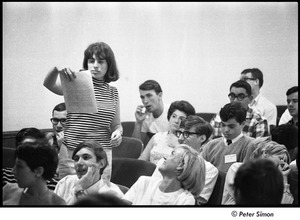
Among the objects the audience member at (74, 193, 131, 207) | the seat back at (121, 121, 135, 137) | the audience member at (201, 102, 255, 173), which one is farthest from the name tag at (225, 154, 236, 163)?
the audience member at (74, 193, 131, 207)

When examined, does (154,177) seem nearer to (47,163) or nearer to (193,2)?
(47,163)

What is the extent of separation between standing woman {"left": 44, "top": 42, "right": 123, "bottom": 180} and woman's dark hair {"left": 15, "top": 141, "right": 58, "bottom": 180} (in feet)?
0.93

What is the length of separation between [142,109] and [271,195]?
198 centimetres

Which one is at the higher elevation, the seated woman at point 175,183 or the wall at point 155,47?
the wall at point 155,47

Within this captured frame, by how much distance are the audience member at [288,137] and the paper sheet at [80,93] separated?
1.12 m

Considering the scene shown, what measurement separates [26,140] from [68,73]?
41cm

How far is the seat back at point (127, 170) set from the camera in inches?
120

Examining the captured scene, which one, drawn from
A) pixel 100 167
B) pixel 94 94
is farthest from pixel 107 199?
pixel 94 94

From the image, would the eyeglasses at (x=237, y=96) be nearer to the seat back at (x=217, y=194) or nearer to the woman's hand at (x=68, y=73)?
the seat back at (x=217, y=194)

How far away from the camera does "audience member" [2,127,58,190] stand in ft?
8.91

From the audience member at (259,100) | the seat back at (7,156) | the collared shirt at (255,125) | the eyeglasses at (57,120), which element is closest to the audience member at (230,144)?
the collared shirt at (255,125)

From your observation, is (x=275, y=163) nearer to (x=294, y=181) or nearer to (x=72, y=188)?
(x=294, y=181)

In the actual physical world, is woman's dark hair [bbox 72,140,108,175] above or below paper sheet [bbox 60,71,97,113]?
below

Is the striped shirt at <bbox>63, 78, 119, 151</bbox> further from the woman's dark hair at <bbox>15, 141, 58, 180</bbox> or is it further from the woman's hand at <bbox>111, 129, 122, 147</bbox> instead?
the woman's dark hair at <bbox>15, 141, 58, 180</bbox>
